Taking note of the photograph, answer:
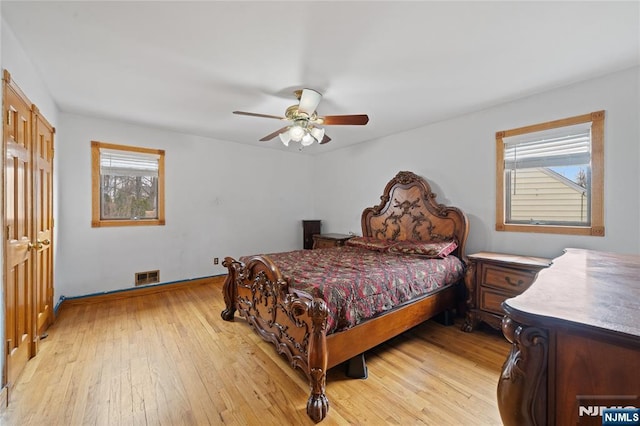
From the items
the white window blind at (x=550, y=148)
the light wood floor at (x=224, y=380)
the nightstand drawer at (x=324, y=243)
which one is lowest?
the light wood floor at (x=224, y=380)

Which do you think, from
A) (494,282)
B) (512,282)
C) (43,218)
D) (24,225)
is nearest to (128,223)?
(43,218)

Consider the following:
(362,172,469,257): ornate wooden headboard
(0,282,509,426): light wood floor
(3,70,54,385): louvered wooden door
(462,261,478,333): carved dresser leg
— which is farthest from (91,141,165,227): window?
(462,261,478,333): carved dresser leg

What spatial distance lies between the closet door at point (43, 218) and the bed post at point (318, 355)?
2.45 meters

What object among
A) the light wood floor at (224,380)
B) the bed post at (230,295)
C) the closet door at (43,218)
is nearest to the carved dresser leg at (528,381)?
the light wood floor at (224,380)

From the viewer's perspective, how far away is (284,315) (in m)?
2.07

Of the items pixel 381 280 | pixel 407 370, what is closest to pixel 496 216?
pixel 381 280

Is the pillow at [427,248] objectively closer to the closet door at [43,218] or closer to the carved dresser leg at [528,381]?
the carved dresser leg at [528,381]

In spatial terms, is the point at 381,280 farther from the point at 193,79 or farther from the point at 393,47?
the point at 193,79

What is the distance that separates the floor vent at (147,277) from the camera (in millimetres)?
3824

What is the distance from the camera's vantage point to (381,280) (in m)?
2.19

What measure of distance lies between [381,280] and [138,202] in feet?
12.1

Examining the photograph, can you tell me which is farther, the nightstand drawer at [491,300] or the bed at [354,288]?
the nightstand drawer at [491,300]

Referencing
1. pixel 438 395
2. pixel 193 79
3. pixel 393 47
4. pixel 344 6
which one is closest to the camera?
pixel 344 6

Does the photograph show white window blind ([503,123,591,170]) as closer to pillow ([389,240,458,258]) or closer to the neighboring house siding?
the neighboring house siding
